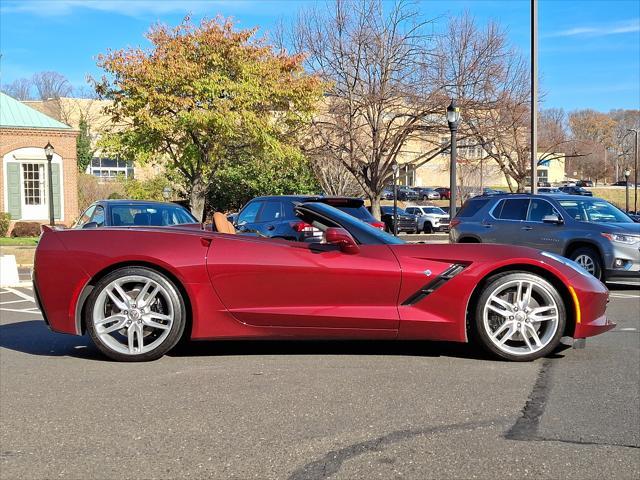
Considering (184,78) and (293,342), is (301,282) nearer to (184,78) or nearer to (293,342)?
(293,342)

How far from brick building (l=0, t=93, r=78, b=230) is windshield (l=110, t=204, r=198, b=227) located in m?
21.2

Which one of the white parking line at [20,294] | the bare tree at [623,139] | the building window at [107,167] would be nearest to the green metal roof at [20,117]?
the white parking line at [20,294]

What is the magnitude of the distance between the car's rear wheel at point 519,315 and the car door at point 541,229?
6.60 metres

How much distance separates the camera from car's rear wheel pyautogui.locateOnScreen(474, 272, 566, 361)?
17.6 feet

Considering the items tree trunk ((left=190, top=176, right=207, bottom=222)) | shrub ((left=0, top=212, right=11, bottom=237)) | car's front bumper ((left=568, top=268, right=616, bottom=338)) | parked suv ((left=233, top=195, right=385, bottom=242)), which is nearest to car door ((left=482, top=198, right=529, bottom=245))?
parked suv ((left=233, top=195, right=385, bottom=242))

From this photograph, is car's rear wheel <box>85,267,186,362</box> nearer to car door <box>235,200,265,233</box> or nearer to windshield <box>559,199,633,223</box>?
car door <box>235,200,265,233</box>

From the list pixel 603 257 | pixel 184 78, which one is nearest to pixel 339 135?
pixel 184 78

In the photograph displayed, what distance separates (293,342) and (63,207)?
1108 inches

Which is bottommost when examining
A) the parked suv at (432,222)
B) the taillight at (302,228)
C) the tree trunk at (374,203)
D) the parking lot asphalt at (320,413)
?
the parking lot asphalt at (320,413)

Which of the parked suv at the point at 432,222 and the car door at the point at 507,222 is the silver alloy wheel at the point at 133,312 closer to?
the car door at the point at 507,222

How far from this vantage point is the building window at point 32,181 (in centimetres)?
3114

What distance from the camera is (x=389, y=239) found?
5.64 metres

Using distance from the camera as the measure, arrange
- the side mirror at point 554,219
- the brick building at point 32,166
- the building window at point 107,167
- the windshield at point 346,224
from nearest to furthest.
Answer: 1. the windshield at point 346,224
2. the side mirror at point 554,219
3. the brick building at point 32,166
4. the building window at point 107,167

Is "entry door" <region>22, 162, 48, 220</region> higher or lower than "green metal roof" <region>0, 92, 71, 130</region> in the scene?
lower
